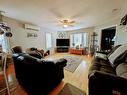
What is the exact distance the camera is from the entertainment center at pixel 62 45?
7906mm

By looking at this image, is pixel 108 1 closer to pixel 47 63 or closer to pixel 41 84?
pixel 47 63

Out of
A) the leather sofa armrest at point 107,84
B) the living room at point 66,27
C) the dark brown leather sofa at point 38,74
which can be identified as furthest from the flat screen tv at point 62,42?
the leather sofa armrest at point 107,84

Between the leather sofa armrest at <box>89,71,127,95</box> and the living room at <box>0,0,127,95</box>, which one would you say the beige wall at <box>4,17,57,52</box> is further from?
the leather sofa armrest at <box>89,71,127,95</box>

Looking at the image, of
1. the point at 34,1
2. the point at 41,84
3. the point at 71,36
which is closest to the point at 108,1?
the point at 34,1

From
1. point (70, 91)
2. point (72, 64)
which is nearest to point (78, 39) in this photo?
point (72, 64)

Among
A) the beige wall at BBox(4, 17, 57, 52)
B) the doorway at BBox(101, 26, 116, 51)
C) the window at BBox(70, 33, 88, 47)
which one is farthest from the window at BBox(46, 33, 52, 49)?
the doorway at BBox(101, 26, 116, 51)

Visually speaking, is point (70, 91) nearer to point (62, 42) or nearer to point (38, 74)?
point (38, 74)

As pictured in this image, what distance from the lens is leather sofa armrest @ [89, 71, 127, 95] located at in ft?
3.31

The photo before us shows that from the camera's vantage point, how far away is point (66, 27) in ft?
19.5

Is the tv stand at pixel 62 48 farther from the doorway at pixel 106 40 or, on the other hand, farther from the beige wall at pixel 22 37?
the doorway at pixel 106 40

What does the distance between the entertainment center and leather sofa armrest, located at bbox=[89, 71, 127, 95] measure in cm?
681

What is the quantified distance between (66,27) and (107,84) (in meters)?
5.24

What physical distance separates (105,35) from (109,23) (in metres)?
1.20

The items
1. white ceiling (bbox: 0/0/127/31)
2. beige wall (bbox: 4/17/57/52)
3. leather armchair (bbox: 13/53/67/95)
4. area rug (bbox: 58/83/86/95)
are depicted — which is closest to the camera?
leather armchair (bbox: 13/53/67/95)
